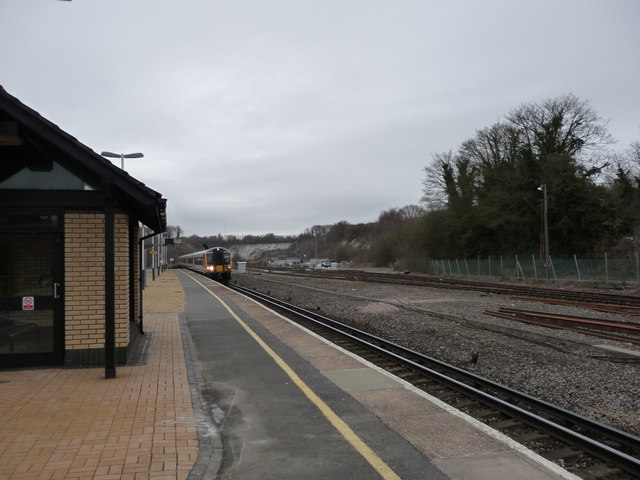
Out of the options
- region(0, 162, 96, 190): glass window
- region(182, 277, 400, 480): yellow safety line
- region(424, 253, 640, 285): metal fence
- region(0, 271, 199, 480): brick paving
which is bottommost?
region(182, 277, 400, 480): yellow safety line

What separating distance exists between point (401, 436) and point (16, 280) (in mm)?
5581

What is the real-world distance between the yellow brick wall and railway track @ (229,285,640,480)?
473cm

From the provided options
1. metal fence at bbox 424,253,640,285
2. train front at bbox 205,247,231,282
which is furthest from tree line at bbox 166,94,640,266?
train front at bbox 205,247,231,282

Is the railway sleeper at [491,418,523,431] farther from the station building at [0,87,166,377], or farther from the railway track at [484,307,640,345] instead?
the railway track at [484,307,640,345]

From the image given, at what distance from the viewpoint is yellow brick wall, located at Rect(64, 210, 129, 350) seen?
7055 millimetres

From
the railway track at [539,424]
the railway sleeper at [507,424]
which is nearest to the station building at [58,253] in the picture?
the railway track at [539,424]

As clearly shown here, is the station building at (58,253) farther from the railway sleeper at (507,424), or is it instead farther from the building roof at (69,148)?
the railway sleeper at (507,424)

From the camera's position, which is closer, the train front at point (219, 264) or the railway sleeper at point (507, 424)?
the railway sleeper at point (507, 424)

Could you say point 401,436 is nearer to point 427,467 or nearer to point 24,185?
point 427,467

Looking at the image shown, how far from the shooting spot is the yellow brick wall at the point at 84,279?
7055mm

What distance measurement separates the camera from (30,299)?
691 cm

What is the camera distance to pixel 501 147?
49312 mm

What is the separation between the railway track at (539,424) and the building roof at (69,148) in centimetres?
490

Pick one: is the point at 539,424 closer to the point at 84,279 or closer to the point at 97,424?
the point at 97,424
